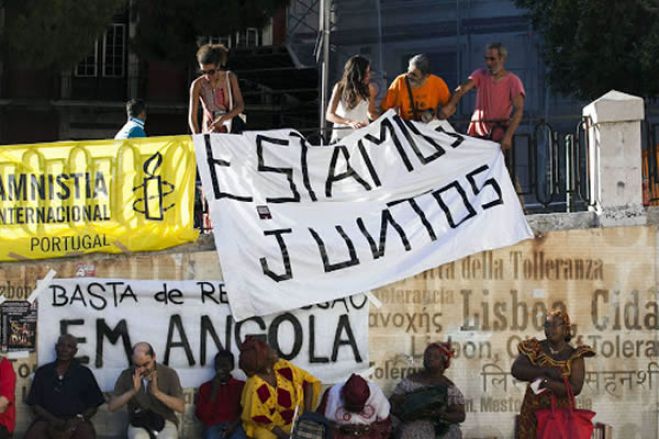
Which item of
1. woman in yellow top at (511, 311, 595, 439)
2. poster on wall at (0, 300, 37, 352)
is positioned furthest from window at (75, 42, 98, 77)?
woman in yellow top at (511, 311, 595, 439)

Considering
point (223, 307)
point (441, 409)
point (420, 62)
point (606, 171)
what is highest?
point (420, 62)

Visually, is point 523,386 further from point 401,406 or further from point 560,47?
point 560,47

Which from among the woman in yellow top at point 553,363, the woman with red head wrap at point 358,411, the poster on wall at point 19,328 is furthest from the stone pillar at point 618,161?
the poster on wall at point 19,328

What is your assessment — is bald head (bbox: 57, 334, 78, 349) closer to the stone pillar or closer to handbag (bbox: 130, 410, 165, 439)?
handbag (bbox: 130, 410, 165, 439)

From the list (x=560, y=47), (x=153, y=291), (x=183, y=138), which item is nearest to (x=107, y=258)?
(x=153, y=291)

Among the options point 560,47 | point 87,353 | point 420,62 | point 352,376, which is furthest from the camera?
point 560,47

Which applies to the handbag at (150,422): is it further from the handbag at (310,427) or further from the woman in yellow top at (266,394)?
the handbag at (310,427)

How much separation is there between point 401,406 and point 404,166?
2249 millimetres

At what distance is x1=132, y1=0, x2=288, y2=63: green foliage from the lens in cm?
2362

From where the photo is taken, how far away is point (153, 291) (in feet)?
36.9

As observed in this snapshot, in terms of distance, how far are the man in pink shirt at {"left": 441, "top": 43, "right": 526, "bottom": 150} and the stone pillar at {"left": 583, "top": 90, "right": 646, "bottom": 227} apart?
794mm

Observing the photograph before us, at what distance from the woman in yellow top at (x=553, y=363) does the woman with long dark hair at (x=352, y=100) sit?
2.86 metres

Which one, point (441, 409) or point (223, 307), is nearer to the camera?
point (441, 409)

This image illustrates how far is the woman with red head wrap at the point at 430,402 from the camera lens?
33.7 ft
